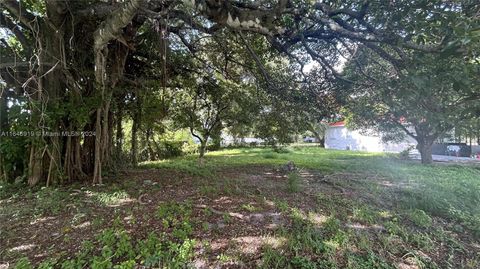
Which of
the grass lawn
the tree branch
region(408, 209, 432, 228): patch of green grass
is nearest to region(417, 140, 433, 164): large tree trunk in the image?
the grass lawn

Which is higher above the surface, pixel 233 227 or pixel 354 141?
pixel 354 141

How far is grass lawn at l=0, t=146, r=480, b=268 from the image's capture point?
83.9 inches

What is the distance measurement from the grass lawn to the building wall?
11.5 metres

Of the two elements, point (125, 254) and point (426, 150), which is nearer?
point (125, 254)

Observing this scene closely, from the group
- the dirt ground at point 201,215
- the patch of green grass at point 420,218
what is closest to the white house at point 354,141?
the patch of green grass at point 420,218

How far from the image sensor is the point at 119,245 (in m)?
2.14

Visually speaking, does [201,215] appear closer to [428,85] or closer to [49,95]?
[428,85]

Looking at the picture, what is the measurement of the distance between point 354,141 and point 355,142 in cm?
11

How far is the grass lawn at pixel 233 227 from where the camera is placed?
213 centimetres

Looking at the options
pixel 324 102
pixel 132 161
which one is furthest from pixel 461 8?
pixel 132 161

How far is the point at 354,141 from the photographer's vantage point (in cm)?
1738

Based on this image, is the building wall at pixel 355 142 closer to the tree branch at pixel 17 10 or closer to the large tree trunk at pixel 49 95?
the large tree trunk at pixel 49 95

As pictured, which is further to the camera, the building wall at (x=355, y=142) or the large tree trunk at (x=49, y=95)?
the building wall at (x=355, y=142)

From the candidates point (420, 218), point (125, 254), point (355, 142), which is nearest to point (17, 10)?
point (125, 254)
